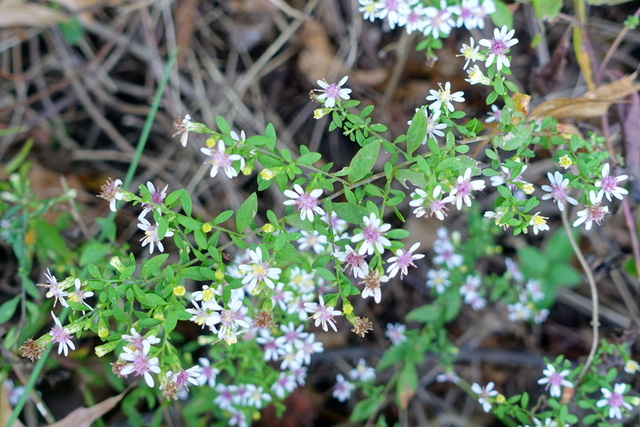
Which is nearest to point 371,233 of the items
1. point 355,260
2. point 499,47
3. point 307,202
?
point 355,260

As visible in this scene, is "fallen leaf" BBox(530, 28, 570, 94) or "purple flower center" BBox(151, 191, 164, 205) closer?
"purple flower center" BBox(151, 191, 164, 205)

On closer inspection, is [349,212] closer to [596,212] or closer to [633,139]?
[596,212]

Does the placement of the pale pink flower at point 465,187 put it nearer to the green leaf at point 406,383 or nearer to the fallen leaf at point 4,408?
the green leaf at point 406,383

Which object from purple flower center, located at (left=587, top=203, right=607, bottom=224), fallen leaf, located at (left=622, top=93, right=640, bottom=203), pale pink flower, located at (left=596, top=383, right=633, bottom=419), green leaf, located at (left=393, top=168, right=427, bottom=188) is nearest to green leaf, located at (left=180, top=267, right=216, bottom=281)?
green leaf, located at (left=393, top=168, right=427, bottom=188)

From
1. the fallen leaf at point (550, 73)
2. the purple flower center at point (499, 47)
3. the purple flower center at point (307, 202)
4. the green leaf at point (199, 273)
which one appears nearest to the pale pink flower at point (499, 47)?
the purple flower center at point (499, 47)

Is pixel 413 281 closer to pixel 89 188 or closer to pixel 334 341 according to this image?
pixel 334 341

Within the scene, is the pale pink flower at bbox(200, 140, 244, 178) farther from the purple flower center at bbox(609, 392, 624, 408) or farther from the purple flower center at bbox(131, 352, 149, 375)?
the purple flower center at bbox(609, 392, 624, 408)
